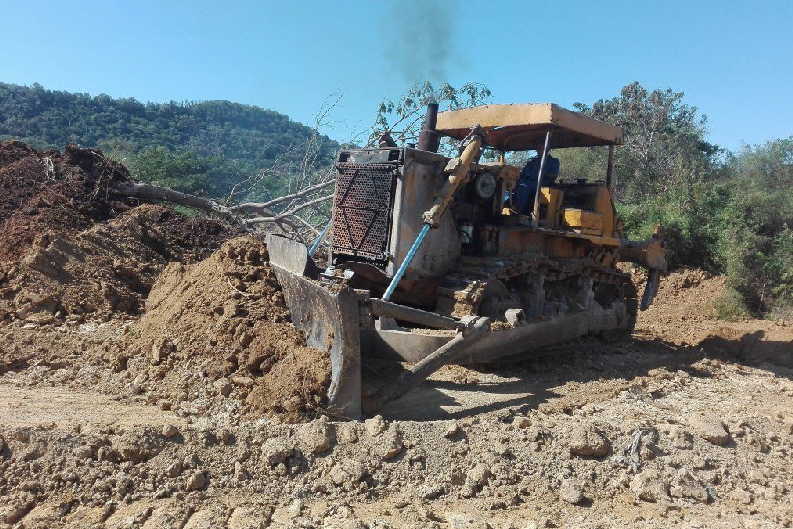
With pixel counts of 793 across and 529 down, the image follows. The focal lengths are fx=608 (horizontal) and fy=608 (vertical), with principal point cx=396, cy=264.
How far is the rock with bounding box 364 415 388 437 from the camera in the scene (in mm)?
3934

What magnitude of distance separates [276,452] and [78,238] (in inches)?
223

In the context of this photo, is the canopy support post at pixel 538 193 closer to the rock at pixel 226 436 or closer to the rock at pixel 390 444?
the rock at pixel 390 444

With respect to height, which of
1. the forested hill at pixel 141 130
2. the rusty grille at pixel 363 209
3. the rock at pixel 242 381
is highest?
the forested hill at pixel 141 130

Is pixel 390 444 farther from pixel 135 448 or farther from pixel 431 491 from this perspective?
pixel 135 448

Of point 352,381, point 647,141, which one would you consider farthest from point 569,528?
point 647,141

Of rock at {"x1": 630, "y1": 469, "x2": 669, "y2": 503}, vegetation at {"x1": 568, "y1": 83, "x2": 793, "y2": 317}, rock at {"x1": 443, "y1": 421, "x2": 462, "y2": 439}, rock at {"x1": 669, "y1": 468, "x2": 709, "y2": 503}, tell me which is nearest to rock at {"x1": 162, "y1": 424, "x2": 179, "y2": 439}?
rock at {"x1": 443, "y1": 421, "x2": 462, "y2": 439}

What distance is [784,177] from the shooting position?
66.2 ft

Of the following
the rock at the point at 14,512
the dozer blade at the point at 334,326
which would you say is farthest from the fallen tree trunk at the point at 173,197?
the rock at the point at 14,512

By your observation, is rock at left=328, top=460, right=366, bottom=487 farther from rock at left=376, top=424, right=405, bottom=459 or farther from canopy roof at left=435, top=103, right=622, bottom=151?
canopy roof at left=435, top=103, right=622, bottom=151

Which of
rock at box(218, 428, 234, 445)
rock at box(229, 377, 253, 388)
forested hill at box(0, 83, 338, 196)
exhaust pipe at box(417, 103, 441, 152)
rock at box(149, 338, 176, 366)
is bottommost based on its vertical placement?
rock at box(218, 428, 234, 445)

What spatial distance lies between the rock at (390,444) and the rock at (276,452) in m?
0.55

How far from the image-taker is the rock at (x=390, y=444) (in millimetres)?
3785

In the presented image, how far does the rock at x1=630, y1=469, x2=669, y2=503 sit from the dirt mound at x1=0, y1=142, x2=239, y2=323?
5723 millimetres

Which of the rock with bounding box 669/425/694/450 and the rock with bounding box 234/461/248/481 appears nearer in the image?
the rock with bounding box 234/461/248/481
